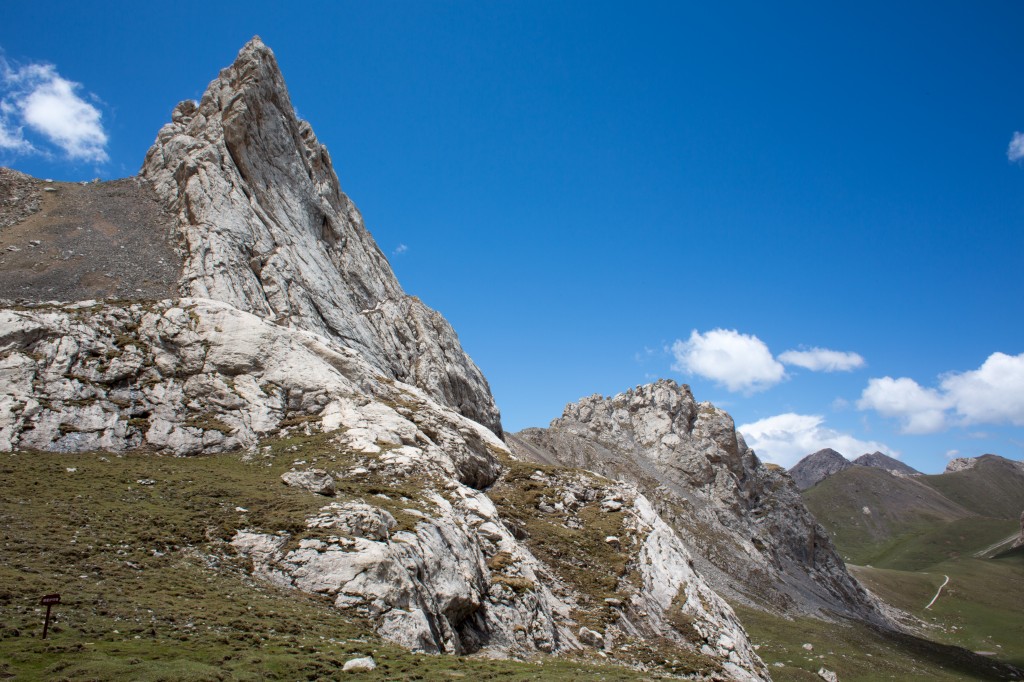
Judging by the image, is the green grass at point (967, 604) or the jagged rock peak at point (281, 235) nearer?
the jagged rock peak at point (281, 235)

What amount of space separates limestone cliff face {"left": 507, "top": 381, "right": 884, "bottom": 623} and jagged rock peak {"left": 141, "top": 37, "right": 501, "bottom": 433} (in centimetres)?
4312

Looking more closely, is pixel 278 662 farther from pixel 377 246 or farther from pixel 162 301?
pixel 377 246

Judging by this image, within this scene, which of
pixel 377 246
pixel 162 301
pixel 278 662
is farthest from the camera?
pixel 377 246

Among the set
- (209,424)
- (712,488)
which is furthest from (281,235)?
(712,488)

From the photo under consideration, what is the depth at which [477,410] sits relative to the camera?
96062mm

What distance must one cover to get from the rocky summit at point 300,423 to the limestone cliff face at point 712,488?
7116cm

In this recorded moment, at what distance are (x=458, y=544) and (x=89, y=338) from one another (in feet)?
91.6

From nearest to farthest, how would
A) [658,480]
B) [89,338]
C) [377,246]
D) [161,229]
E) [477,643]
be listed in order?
[477,643] < [89,338] < [161,229] < [377,246] < [658,480]

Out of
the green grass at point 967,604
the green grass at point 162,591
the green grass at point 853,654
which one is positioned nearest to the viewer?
the green grass at point 162,591

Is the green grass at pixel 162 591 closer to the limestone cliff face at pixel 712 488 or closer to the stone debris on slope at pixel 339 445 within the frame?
the stone debris on slope at pixel 339 445

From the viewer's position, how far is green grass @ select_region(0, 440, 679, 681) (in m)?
16.1

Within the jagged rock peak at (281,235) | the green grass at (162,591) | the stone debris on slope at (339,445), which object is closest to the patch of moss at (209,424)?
the stone debris on slope at (339,445)

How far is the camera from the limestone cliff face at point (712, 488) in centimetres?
12838

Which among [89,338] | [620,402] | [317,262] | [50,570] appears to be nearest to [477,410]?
[317,262]
